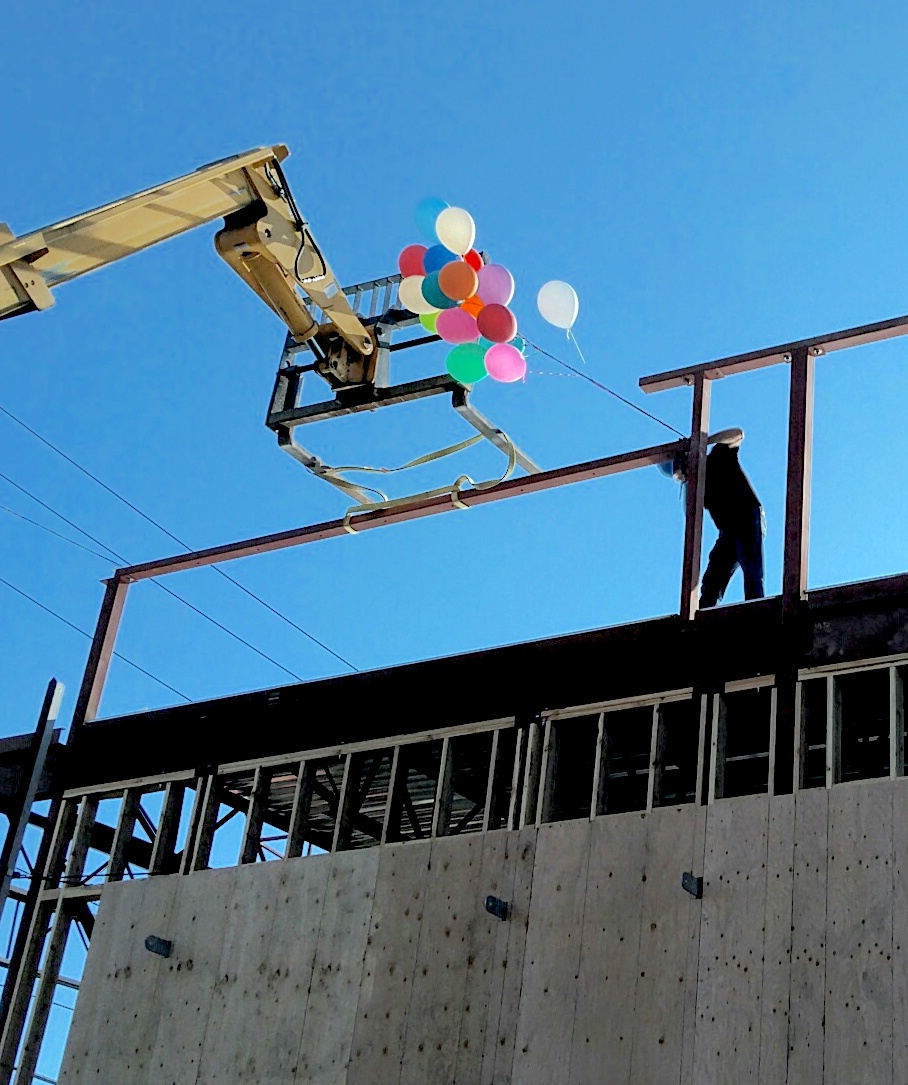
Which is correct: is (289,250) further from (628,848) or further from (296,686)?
(628,848)

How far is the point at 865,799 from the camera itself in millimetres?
9023

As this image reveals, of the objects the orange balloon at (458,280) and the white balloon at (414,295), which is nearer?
the orange balloon at (458,280)

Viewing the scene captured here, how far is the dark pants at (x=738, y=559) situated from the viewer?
12.0 meters

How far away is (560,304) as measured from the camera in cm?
1115

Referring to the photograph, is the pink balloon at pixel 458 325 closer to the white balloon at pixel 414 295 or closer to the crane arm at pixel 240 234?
the white balloon at pixel 414 295

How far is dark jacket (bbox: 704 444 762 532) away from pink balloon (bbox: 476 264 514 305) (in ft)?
7.88

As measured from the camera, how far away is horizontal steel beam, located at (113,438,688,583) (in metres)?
11.4

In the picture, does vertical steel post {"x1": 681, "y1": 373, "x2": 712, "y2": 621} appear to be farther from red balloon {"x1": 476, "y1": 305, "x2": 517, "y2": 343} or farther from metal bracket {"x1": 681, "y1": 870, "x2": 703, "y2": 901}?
metal bracket {"x1": 681, "y1": 870, "x2": 703, "y2": 901}

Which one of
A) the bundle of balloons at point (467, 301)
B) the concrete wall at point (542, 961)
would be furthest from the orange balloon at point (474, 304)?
the concrete wall at point (542, 961)

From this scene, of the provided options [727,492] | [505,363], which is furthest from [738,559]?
[505,363]

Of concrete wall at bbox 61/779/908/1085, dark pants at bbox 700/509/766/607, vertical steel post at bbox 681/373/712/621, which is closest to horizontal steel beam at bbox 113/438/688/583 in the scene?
vertical steel post at bbox 681/373/712/621

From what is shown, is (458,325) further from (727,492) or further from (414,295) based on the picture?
(727,492)

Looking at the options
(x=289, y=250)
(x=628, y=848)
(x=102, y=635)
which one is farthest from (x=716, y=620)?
(x=102, y=635)

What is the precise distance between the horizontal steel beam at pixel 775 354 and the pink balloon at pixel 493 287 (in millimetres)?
1319
